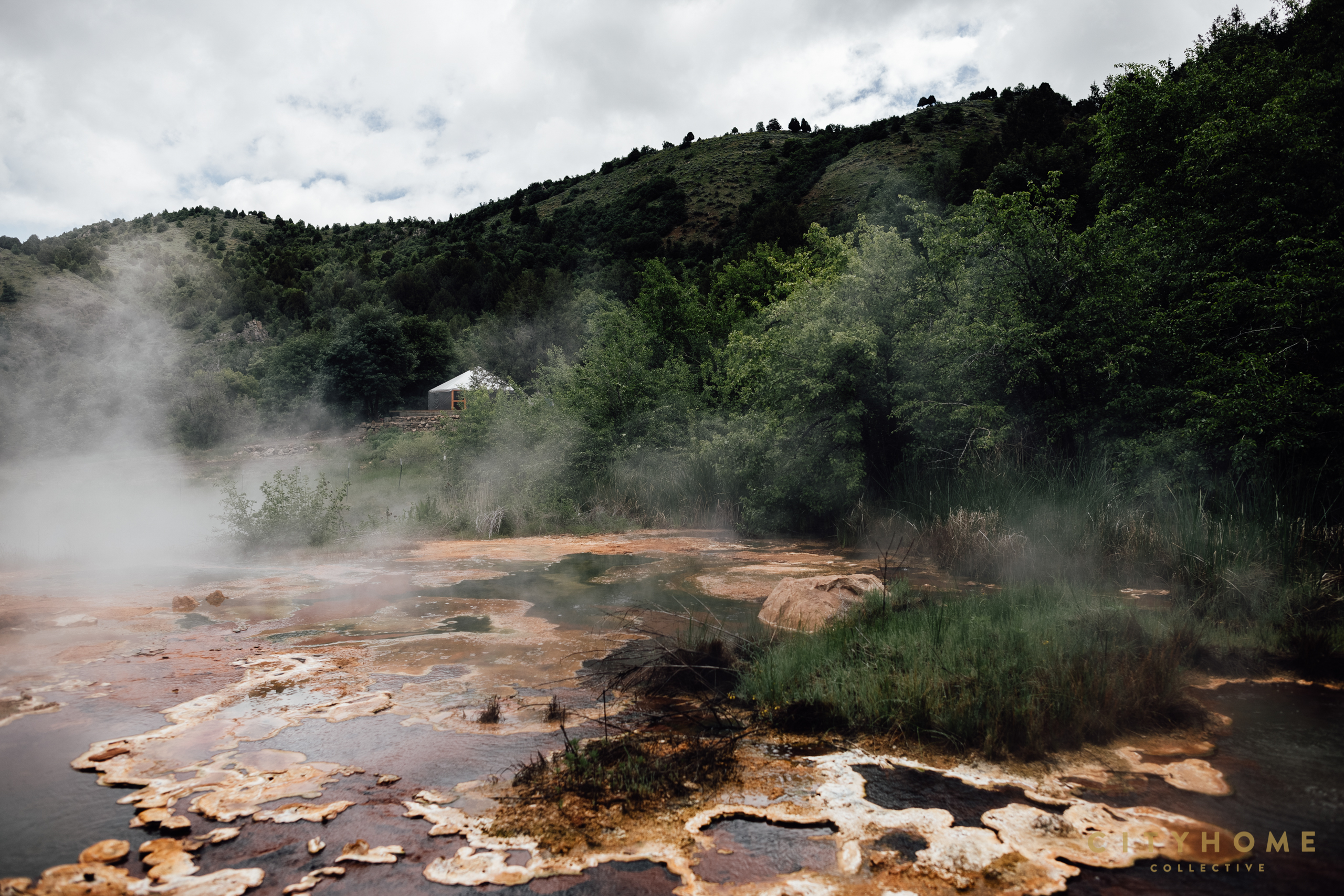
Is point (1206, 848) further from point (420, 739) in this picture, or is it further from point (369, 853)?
point (420, 739)

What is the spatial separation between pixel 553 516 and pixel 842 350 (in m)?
7.34

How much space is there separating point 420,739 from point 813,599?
157 inches

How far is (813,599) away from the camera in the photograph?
7.10 meters

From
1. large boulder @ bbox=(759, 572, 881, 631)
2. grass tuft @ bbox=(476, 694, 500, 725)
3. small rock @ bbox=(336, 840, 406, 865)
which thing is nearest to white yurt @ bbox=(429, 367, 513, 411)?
large boulder @ bbox=(759, 572, 881, 631)

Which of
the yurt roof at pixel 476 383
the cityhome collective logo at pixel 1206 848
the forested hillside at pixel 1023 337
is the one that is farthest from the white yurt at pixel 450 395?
the cityhome collective logo at pixel 1206 848

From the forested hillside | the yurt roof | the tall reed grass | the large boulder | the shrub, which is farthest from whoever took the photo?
the yurt roof

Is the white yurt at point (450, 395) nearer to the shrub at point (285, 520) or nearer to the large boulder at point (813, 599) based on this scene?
the shrub at point (285, 520)

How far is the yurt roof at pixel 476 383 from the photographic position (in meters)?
21.8

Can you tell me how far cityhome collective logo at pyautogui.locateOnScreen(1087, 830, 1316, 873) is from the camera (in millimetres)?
2980

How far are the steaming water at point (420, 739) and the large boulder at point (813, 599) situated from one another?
15.9 inches

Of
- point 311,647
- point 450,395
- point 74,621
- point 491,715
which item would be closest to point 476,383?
point 450,395

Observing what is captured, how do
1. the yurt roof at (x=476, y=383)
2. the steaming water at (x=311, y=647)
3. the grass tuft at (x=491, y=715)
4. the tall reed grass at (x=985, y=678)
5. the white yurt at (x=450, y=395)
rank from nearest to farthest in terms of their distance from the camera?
1. the steaming water at (x=311, y=647)
2. the tall reed grass at (x=985, y=678)
3. the grass tuft at (x=491, y=715)
4. the yurt roof at (x=476, y=383)
5. the white yurt at (x=450, y=395)

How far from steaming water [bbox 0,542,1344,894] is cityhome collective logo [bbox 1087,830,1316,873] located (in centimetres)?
4

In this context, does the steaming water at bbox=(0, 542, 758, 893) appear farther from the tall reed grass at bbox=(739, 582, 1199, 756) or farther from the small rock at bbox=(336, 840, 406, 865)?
the tall reed grass at bbox=(739, 582, 1199, 756)
